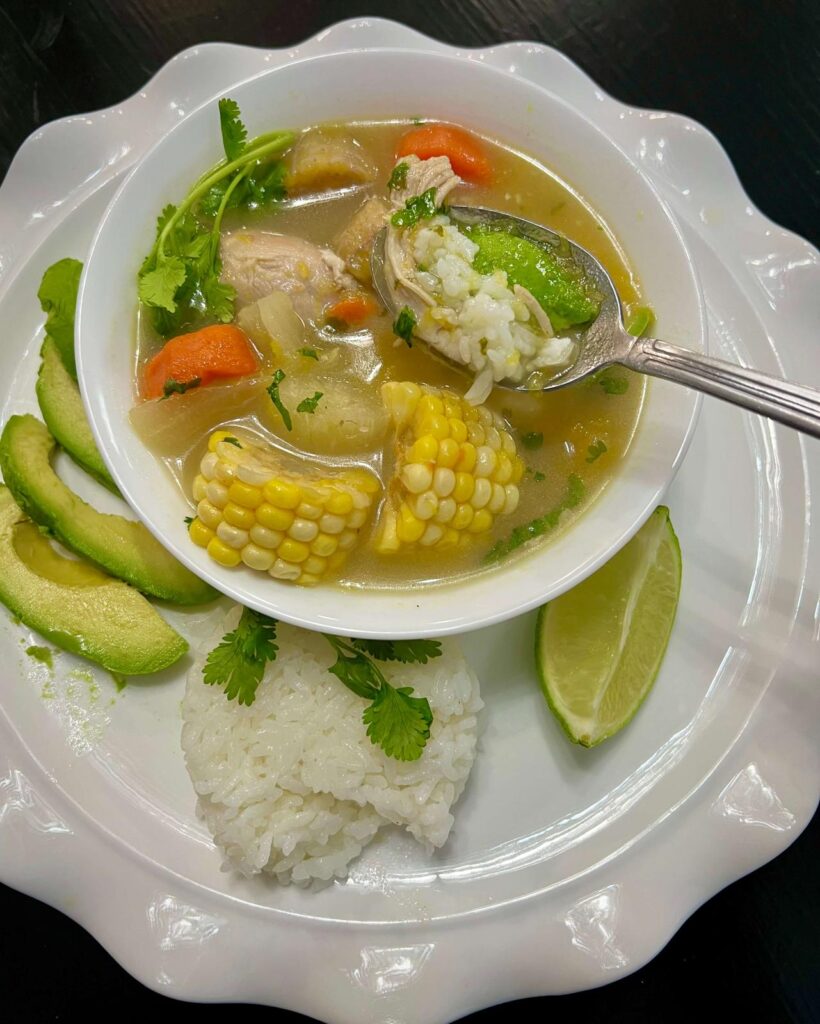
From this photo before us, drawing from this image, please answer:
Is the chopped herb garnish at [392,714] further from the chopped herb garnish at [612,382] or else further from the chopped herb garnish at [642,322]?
the chopped herb garnish at [642,322]

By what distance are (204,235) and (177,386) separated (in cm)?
46

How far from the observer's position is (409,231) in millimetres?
1959

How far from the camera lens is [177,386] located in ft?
6.20

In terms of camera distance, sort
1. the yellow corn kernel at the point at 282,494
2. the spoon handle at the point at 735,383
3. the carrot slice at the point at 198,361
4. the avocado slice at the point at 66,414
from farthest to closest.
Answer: the avocado slice at the point at 66,414 → the carrot slice at the point at 198,361 → the yellow corn kernel at the point at 282,494 → the spoon handle at the point at 735,383

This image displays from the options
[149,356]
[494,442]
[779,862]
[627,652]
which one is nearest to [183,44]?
[149,356]

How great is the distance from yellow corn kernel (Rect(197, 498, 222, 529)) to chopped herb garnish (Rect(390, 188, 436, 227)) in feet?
2.88

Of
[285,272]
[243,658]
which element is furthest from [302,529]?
[285,272]

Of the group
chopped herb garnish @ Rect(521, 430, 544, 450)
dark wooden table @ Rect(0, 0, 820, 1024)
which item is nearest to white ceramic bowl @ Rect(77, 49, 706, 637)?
chopped herb garnish @ Rect(521, 430, 544, 450)

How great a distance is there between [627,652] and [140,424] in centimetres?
143

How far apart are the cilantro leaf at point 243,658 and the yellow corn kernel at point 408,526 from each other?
0.44 metres

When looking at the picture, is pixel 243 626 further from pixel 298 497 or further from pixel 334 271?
pixel 334 271

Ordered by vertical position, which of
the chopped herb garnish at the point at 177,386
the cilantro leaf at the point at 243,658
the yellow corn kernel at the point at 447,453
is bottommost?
the cilantro leaf at the point at 243,658

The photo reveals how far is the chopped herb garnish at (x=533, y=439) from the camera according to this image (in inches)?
78.2

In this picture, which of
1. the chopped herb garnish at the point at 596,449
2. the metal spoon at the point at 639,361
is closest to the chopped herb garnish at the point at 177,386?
the metal spoon at the point at 639,361
